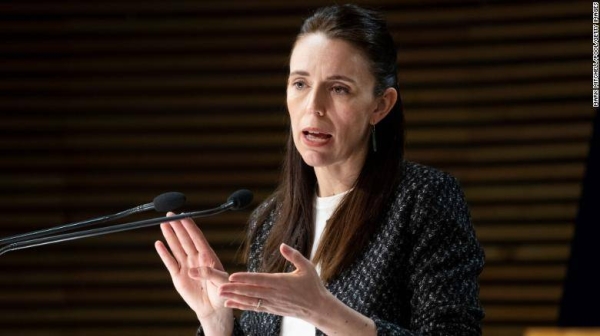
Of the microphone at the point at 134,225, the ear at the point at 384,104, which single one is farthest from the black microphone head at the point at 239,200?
the ear at the point at 384,104

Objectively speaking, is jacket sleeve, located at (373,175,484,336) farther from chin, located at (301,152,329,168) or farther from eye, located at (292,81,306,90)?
eye, located at (292,81,306,90)

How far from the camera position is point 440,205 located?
265 cm

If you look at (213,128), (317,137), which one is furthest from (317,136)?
(213,128)

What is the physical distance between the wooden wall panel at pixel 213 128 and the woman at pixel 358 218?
8.30ft

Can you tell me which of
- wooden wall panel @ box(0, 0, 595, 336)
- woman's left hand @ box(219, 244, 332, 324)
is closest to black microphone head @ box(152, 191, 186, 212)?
woman's left hand @ box(219, 244, 332, 324)

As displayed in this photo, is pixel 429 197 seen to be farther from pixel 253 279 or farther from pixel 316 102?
pixel 253 279

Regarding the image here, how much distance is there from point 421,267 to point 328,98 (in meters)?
0.54

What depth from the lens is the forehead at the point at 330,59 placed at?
2.70 m

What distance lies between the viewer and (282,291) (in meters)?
2.16

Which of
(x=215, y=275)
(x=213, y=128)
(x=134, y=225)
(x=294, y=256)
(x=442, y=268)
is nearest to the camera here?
(x=134, y=225)

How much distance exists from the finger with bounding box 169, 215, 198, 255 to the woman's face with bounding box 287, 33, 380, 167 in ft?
1.32

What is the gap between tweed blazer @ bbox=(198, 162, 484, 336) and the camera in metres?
2.50

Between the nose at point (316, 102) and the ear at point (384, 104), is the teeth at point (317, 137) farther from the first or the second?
the ear at point (384, 104)

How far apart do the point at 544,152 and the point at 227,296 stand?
3.50 meters
